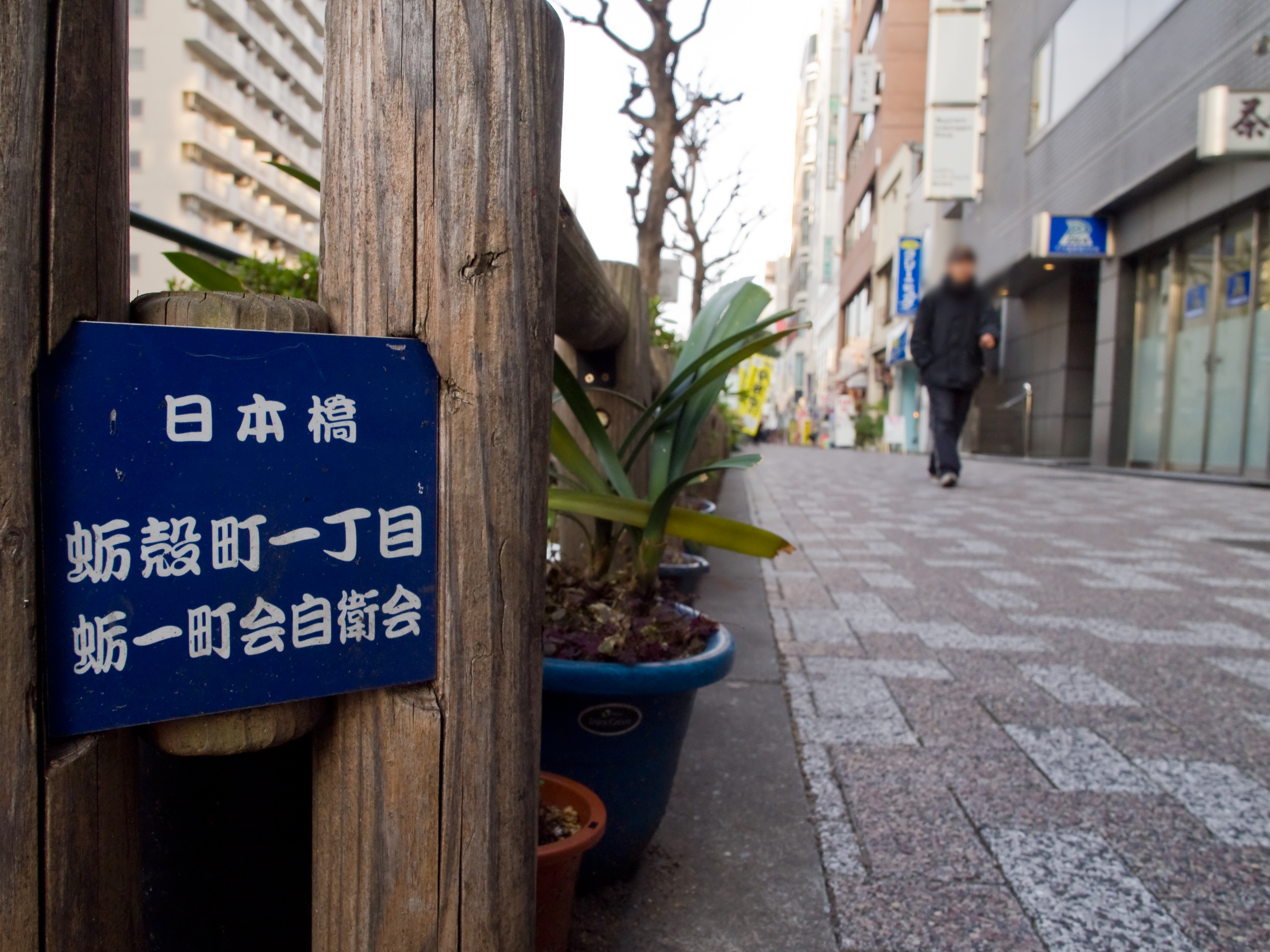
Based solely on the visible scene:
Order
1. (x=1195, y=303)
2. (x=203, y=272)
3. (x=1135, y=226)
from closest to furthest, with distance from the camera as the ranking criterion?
(x=203, y=272)
(x=1195, y=303)
(x=1135, y=226)

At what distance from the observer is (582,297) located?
1.92 metres

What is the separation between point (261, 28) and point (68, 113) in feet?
205

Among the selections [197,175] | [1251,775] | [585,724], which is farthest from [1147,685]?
[197,175]

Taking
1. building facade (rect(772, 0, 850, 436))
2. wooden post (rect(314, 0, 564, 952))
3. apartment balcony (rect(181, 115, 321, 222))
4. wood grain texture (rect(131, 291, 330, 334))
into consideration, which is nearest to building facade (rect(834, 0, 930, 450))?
building facade (rect(772, 0, 850, 436))

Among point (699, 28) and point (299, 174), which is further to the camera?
point (699, 28)

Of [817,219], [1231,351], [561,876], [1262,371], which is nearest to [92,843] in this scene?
[561,876]

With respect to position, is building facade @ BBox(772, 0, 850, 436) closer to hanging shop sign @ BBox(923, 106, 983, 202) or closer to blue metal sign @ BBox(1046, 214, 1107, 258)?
hanging shop sign @ BBox(923, 106, 983, 202)

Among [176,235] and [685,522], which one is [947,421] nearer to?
[685,522]

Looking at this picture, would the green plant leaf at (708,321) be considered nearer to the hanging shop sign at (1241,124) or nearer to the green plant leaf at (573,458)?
the green plant leaf at (573,458)

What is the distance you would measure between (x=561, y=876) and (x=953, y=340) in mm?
8244

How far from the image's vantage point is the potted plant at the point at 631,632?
1520 millimetres

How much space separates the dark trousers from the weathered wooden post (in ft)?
27.3

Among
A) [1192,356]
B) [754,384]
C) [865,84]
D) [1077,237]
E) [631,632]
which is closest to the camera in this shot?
[631,632]

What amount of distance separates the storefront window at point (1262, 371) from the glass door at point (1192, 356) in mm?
984
